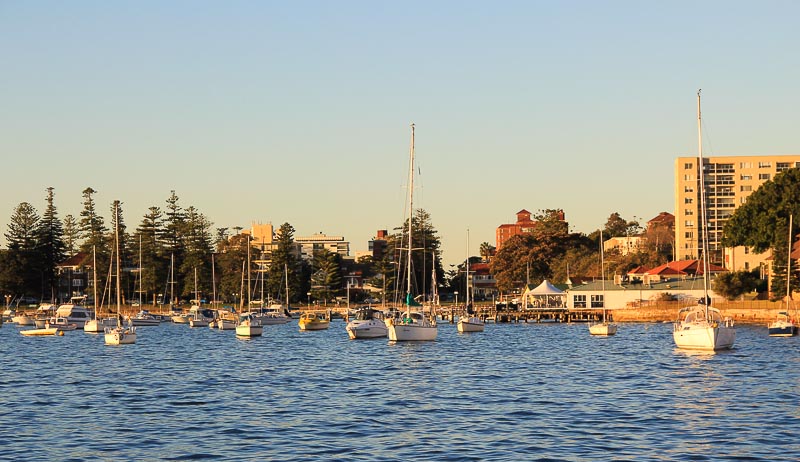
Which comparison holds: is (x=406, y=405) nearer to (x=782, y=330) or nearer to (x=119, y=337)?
(x=119, y=337)

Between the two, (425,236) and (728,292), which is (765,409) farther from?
(425,236)

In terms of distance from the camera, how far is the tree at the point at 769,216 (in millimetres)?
116938

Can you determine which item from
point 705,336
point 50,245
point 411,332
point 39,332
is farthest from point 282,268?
point 705,336

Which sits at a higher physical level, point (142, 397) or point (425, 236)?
point (425, 236)

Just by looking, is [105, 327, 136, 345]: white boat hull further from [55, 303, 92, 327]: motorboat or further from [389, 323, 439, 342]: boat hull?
[55, 303, 92, 327]: motorboat

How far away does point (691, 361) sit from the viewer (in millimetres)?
58875

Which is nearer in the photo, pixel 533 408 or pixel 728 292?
pixel 533 408

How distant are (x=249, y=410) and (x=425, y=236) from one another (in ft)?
469

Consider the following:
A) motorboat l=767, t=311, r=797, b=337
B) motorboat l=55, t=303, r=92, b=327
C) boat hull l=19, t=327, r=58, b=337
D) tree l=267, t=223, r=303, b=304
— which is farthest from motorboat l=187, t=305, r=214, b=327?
motorboat l=767, t=311, r=797, b=337

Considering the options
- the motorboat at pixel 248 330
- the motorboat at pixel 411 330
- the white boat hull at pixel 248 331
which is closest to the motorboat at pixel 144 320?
the motorboat at pixel 248 330

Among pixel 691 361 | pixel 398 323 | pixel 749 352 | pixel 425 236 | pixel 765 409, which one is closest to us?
pixel 765 409

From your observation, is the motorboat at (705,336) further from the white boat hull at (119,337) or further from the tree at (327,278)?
the tree at (327,278)

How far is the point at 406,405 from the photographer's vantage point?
130ft

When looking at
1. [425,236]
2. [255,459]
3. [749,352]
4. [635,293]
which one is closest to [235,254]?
[425,236]
